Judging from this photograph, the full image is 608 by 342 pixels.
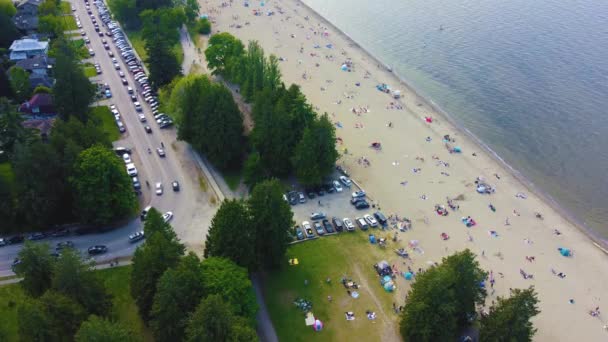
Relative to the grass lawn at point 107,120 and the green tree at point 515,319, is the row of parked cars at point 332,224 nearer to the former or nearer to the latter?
the green tree at point 515,319

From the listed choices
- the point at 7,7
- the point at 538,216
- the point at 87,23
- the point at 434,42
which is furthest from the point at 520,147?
the point at 7,7

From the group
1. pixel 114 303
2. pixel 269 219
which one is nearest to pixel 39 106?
pixel 114 303

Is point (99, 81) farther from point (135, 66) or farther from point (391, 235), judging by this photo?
point (391, 235)

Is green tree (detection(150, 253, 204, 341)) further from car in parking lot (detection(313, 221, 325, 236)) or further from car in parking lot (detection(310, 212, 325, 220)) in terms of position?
car in parking lot (detection(310, 212, 325, 220))

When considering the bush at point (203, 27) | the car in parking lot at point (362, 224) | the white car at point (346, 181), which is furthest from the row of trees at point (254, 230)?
the bush at point (203, 27)

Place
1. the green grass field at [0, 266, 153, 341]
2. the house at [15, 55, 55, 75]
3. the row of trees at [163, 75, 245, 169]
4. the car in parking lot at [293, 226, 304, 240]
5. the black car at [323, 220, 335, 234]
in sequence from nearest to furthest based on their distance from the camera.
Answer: the green grass field at [0, 266, 153, 341]
the car in parking lot at [293, 226, 304, 240]
the black car at [323, 220, 335, 234]
the row of trees at [163, 75, 245, 169]
the house at [15, 55, 55, 75]

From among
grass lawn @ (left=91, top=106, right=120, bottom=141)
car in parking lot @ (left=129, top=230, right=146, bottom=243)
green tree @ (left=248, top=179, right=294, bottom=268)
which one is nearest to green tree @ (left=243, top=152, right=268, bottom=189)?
green tree @ (left=248, top=179, right=294, bottom=268)
